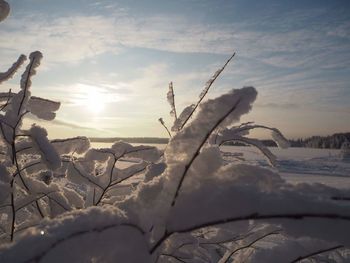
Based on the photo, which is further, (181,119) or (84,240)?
(181,119)

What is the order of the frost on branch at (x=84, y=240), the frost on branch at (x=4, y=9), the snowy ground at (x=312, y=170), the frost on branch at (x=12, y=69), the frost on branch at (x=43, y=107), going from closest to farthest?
the frost on branch at (x=84, y=240) → the frost on branch at (x=4, y=9) → the frost on branch at (x=12, y=69) → the frost on branch at (x=43, y=107) → the snowy ground at (x=312, y=170)

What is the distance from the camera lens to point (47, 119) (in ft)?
5.23

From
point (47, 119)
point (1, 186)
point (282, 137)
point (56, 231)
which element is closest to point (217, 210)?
point (56, 231)

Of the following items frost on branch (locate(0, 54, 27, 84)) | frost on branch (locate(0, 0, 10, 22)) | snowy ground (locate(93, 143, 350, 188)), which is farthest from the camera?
snowy ground (locate(93, 143, 350, 188))

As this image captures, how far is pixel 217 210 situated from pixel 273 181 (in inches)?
5.4

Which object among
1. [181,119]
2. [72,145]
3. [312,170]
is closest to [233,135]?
[181,119]

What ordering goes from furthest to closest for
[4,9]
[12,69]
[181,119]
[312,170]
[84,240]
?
[312,170] < [181,119] < [12,69] < [4,9] < [84,240]

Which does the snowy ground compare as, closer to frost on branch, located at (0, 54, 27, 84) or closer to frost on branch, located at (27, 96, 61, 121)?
frost on branch, located at (27, 96, 61, 121)

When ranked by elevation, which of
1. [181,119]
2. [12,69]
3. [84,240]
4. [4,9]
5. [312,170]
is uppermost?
[4,9]

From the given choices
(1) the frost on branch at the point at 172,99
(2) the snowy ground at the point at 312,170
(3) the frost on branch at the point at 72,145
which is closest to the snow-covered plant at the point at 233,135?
(1) the frost on branch at the point at 172,99

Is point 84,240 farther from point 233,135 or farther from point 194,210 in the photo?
point 233,135

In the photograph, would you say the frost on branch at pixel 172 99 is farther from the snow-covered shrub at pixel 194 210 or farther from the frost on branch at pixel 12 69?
the snow-covered shrub at pixel 194 210

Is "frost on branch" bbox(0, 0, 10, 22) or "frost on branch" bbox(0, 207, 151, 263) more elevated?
"frost on branch" bbox(0, 0, 10, 22)

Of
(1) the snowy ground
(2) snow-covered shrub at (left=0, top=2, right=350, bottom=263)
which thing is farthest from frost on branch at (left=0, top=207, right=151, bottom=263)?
(1) the snowy ground
